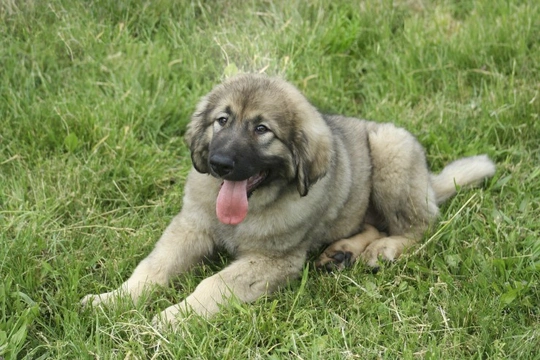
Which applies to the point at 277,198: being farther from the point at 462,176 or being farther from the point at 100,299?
the point at 462,176

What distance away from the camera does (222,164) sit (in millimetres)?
3219

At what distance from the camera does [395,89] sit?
5141mm

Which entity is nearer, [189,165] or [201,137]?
[201,137]

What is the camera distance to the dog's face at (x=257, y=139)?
3.35 metres

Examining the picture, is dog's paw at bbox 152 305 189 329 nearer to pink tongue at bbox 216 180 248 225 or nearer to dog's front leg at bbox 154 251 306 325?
dog's front leg at bbox 154 251 306 325

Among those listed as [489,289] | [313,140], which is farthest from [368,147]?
[489,289]

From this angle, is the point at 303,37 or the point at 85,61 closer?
the point at 85,61

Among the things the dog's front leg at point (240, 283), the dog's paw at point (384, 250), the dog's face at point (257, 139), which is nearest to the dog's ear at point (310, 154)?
the dog's face at point (257, 139)

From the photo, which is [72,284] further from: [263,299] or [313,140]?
[313,140]

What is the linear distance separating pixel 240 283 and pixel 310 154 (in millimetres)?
687

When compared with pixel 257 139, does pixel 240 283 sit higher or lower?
lower

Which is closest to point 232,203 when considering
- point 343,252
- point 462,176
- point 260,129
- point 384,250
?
point 260,129

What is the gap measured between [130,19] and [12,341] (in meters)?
3.04

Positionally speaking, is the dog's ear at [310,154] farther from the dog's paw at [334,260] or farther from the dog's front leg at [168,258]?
the dog's front leg at [168,258]
